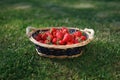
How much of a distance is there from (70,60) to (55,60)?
1.05ft

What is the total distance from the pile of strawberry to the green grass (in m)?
0.41

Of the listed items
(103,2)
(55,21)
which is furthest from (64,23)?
(103,2)

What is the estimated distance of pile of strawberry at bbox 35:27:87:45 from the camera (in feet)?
19.3

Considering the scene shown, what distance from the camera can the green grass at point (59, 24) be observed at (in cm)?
560

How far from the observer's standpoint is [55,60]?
6.05m

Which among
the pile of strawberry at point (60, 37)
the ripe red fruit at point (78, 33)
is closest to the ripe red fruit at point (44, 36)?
the pile of strawberry at point (60, 37)

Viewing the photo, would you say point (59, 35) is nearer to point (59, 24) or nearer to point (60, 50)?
point (60, 50)

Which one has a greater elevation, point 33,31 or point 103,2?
point 33,31

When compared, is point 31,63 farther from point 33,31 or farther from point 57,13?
point 57,13

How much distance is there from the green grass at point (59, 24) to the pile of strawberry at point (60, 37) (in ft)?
1.33

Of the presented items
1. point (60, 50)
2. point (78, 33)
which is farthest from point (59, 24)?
point (60, 50)

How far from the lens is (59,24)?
864 centimetres

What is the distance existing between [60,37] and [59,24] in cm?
269

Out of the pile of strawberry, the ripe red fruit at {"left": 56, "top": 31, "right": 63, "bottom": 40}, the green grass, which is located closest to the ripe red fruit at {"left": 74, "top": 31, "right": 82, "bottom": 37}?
the pile of strawberry
